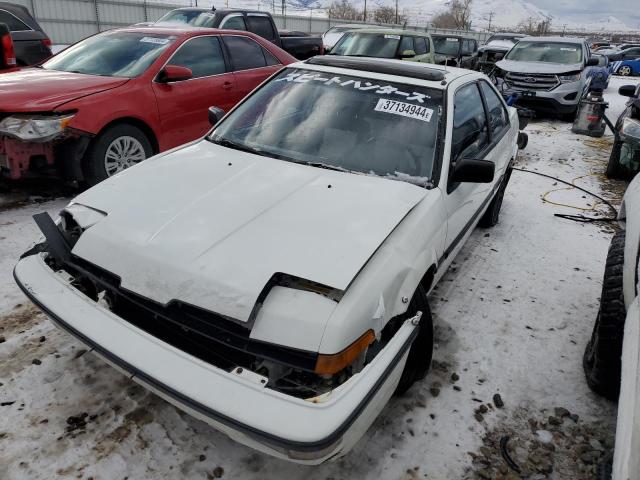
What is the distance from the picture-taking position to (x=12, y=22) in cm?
768

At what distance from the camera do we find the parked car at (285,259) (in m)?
1.73

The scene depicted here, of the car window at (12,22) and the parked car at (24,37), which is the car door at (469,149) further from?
the car window at (12,22)

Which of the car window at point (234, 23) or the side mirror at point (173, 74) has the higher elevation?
the car window at point (234, 23)

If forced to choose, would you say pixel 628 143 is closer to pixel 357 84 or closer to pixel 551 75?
pixel 551 75

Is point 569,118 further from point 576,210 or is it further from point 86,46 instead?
point 86,46

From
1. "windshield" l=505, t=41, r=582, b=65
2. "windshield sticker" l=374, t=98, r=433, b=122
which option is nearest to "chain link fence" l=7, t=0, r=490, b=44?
"windshield" l=505, t=41, r=582, b=65

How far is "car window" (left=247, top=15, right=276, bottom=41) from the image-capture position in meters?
9.53

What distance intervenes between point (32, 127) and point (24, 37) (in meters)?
4.79

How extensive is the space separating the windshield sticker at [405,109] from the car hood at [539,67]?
8738 millimetres

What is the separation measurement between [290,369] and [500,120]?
3.42 m

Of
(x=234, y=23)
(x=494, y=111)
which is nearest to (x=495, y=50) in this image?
(x=234, y=23)

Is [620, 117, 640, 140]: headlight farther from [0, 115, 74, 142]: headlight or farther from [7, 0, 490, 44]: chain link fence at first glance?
[7, 0, 490, 44]: chain link fence

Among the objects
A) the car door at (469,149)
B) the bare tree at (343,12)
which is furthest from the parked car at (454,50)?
the bare tree at (343,12)

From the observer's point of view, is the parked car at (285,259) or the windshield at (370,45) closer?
the parked car at (285,259)
